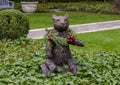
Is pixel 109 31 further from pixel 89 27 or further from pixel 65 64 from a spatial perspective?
pixel 65 64

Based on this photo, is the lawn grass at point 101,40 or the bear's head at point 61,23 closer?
the bear's head at point 61,23

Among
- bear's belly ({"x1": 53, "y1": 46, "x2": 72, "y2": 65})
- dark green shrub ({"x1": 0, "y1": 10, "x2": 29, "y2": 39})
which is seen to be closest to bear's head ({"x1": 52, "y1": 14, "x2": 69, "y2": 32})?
bear's belly ({"x1": 53, "y1": 46, "x2": 72, "y2": 65})

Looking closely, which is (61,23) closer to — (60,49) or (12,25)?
(60,49)

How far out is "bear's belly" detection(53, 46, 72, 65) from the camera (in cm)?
704

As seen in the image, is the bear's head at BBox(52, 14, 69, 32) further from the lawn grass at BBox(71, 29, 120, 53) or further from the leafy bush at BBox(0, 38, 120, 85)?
the lawn grass at BBox(71, 29, 120, 53)

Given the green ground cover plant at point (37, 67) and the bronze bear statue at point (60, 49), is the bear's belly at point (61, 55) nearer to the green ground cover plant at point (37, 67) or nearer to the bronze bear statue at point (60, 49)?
the bronze bear statue at point (60, 49)

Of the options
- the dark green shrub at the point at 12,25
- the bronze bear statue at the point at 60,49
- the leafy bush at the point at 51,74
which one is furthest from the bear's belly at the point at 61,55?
the dark green shrub at the point at 12,25

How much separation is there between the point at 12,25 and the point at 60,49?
4.42 metres

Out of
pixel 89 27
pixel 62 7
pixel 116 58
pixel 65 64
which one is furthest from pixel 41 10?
pixel 65 64

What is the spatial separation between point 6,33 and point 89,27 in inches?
210

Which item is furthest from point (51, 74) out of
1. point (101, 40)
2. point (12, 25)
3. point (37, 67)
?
point (101, 40)

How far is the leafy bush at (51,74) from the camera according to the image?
665 cm

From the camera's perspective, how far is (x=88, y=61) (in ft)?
26.3

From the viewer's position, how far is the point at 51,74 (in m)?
6.91
